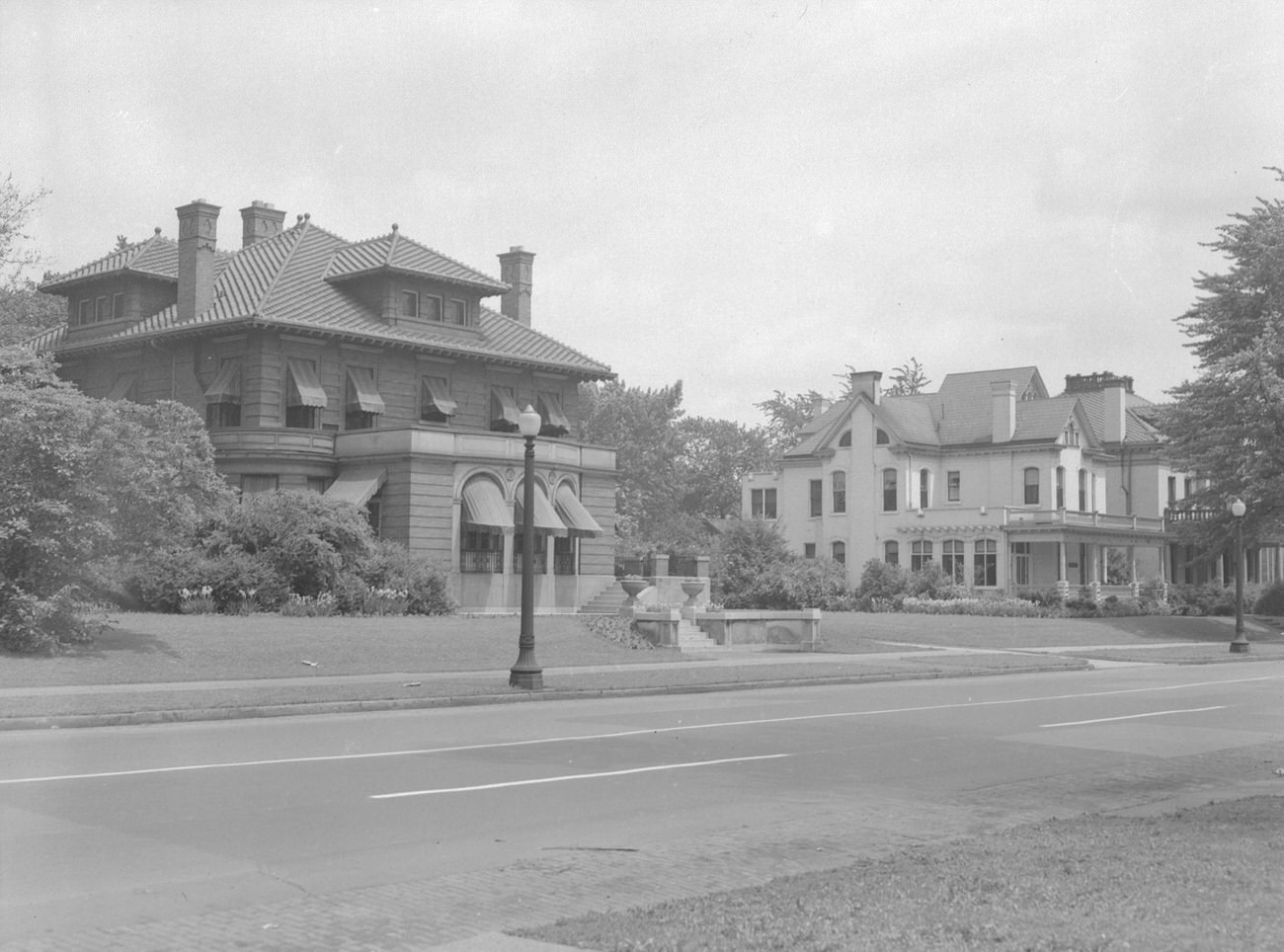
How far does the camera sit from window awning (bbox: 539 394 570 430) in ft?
161

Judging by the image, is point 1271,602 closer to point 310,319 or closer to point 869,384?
point 869,384

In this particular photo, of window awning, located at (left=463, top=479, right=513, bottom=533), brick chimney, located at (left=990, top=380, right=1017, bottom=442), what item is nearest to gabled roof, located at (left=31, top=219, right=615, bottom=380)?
window awning, located at (left=463, top=479, right=513, bottom=533)

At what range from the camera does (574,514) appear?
147ft

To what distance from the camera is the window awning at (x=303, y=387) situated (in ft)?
138

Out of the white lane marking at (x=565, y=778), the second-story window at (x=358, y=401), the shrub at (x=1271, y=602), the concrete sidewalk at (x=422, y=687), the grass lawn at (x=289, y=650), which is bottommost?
the white lane marking at (x=565, y=778)

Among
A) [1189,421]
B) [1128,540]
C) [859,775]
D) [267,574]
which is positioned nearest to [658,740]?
[859,775]

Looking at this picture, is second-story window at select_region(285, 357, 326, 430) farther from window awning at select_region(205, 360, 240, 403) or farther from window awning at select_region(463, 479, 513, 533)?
window awning at select_region(463, 479, 513, 533)

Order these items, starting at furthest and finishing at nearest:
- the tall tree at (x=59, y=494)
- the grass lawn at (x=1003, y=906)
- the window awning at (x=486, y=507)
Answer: the window awning at (x=486, y=507)
the tall tree at (x=59, y=494)
the grass lawn at (x=1003, y=906)

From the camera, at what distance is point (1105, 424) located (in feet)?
248

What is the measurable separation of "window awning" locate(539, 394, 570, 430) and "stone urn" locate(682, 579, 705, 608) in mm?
10359

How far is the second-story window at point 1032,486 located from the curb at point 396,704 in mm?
38179

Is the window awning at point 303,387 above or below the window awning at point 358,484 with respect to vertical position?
above

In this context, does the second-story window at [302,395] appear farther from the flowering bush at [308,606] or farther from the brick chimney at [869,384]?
the brick chimney at [869,384]

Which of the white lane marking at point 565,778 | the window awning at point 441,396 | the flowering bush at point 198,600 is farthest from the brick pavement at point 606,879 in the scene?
→ the window awning at point 441,396
